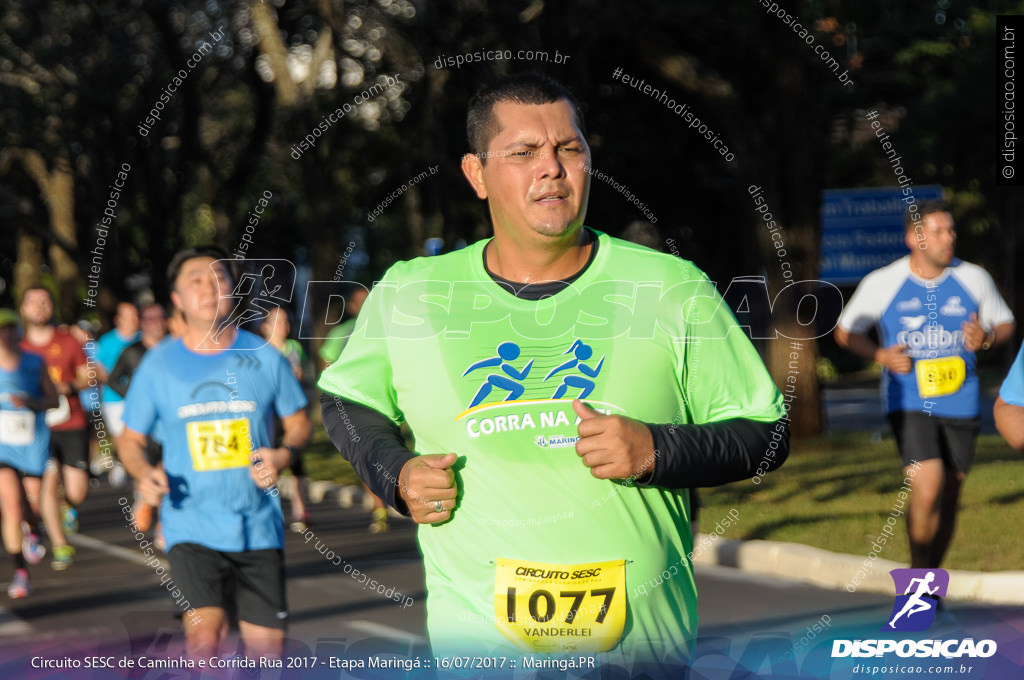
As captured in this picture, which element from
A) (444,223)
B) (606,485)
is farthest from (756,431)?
(444,223)

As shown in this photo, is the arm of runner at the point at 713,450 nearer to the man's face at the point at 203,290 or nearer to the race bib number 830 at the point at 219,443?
the race bib number 830 at the point at 219,443

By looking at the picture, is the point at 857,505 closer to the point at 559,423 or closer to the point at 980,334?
the point at 980,334

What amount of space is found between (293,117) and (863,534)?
31.2 ft

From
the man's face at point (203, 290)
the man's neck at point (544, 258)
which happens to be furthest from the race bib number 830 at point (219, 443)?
the man's neck at point (544, 258)

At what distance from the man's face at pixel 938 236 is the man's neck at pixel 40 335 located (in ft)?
24.1

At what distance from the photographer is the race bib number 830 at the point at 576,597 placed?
3.05 metres

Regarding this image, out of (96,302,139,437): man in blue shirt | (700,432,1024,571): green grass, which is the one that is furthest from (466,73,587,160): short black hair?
(96,302,139,437): man in blue shirt

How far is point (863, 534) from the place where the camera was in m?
9.98

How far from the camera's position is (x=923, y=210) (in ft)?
26.0

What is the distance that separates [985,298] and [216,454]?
438 cm

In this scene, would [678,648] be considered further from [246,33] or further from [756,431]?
[246,33]

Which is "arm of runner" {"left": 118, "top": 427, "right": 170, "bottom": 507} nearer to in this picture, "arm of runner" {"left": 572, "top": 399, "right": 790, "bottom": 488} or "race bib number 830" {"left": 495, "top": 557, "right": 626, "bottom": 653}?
"race bib number 830" {"left": 495, "top": 557, "right": 626, "bottom": 653}

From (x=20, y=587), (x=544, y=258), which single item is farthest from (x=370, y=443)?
(x=20, y=587)

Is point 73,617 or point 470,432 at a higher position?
point 470,432
